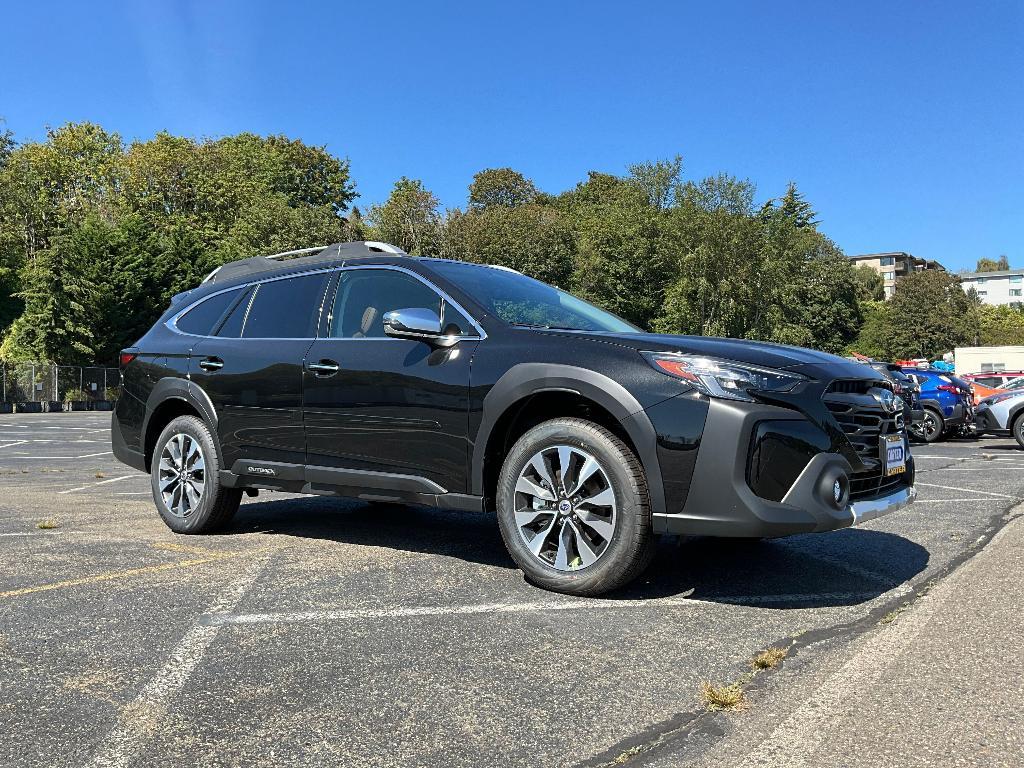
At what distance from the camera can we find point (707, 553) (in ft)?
16.6

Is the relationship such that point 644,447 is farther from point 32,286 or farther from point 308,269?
point 32,286

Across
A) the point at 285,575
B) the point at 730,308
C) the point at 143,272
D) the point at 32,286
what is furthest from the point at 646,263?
the point at 285,575

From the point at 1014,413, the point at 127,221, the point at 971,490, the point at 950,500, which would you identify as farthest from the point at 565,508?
the point at 127,221

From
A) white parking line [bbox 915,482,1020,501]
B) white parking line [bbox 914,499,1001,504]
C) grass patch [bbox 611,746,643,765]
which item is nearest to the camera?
grass patch [bbox 611,746,643,765]

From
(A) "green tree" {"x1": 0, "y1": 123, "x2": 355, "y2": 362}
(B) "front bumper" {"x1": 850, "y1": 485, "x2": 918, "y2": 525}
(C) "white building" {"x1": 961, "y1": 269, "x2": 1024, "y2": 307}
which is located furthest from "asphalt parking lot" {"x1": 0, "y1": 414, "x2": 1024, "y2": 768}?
(C) "white building" {"x1": 961, "y1": 269, "x2": 1024, "y2": 307}

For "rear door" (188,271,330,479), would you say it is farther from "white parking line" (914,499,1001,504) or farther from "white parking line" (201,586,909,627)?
"white parking line" (914,499,1001,504)

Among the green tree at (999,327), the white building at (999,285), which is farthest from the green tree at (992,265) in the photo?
the green tree at (999,327)

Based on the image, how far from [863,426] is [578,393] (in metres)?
1.34

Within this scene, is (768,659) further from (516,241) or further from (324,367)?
(516,241)

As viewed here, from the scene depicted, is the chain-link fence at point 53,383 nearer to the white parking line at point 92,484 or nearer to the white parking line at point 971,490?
the white parking line at point 92,484

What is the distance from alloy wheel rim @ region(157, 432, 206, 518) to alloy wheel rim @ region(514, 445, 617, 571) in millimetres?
2518

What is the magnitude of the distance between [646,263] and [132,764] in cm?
5445

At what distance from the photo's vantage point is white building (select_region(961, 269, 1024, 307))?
504 feet

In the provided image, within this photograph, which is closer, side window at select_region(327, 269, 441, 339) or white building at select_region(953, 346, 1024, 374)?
side window at select_region(327, 269, 441, 339)
